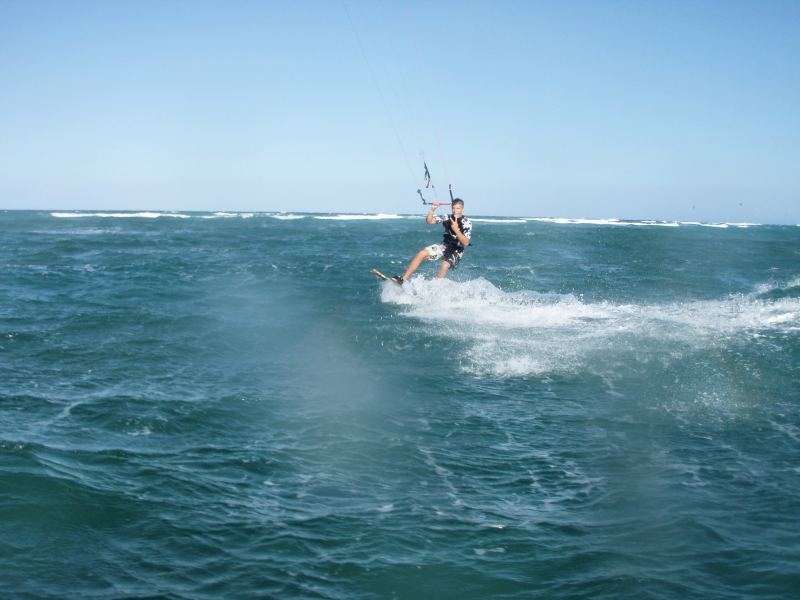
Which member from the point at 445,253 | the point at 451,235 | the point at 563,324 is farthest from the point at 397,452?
the point at 445,253

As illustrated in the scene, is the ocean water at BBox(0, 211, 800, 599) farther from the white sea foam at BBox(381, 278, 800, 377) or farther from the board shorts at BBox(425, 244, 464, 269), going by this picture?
the board shorts at BBox(425, 244, 464, 269)

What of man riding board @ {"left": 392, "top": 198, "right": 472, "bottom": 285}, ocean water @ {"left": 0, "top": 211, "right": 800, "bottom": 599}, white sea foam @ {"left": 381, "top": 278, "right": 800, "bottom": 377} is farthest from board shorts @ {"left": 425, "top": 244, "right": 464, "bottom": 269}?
ocean water @ {"left": 0, "top": 211, "right": 800, "bottom": 599}

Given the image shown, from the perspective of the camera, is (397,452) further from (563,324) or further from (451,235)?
(451,235)

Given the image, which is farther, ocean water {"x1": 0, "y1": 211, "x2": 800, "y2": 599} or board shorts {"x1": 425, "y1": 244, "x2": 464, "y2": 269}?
board shorts {"x1": 425, "y1": 244, "x2": 464, "y2": 269}

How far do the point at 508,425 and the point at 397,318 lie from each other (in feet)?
30.4

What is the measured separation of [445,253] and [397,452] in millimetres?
11434

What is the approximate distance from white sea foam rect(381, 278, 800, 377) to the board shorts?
59.0 inches

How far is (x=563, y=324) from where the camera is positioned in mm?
18656

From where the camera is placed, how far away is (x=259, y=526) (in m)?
7.39

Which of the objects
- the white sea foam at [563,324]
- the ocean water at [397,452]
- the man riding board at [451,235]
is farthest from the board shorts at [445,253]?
the ocean water at [397,452]

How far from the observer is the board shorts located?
2034 cm

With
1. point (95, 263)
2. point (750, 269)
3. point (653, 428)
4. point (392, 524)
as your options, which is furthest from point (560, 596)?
point (750, 269)

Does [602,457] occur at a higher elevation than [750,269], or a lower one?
lower

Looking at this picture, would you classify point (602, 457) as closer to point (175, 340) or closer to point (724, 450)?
point (724, 450)
